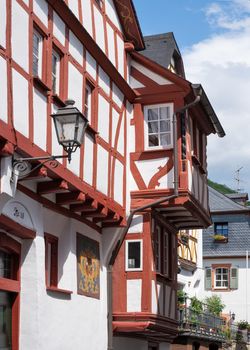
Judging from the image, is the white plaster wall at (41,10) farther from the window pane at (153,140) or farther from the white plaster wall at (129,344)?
the white plaster wall at (129,344)

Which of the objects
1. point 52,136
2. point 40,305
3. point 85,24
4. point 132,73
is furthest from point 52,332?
point 132,73

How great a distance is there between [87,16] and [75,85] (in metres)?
1.98

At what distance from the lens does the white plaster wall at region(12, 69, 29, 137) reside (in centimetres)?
1300

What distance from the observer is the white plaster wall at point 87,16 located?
1692 centimetres

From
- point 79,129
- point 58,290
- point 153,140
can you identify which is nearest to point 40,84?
point 79,129

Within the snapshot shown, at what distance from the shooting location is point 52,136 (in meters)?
14.4

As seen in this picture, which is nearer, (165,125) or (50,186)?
(50,186)

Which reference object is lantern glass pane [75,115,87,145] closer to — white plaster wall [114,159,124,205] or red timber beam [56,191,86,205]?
red timber beam [56,191,86,205]

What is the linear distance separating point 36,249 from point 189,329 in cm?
1240

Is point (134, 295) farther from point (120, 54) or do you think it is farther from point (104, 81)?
point (120, 54)

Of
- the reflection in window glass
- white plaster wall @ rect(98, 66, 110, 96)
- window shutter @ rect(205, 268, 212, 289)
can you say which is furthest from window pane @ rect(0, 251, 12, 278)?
window shutter @ rect(205, 268, 212, 289)

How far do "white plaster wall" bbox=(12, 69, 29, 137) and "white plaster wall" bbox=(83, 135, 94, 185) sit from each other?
2.94m

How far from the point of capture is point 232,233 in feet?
159

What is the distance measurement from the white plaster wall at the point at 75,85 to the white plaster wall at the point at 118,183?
2.67m
